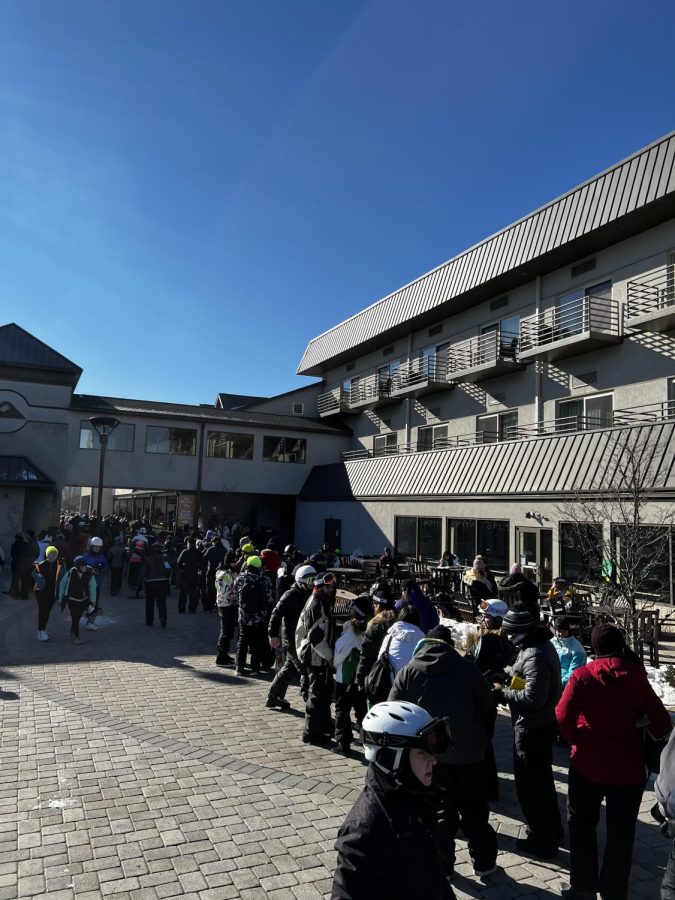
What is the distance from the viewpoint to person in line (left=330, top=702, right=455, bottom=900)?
2.13 m

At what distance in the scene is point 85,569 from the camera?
11375mm

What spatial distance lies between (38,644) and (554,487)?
44.7 ft

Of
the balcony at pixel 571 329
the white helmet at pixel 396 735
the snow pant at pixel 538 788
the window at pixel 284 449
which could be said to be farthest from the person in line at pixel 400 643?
the window at pixel 284 449

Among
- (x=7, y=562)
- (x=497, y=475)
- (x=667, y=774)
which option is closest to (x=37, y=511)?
(x=7, y=562)

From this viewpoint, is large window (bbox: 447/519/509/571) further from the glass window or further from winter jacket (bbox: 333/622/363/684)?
winter jacket (bbox: 333/622/363/684)

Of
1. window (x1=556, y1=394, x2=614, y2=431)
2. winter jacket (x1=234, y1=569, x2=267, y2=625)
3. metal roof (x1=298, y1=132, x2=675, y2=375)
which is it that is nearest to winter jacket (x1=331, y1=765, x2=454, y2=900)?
winter jacket (x1=234, y1=569, x2=267, y2=625)

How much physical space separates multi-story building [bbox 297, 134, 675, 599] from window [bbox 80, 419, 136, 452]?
1025cm

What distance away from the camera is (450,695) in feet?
14.3

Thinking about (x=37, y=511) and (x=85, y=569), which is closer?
(x=85, y=569)

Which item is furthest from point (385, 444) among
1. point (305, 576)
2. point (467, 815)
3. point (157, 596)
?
point (467, 815)

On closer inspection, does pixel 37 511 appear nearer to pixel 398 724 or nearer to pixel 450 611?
pixel 450 611

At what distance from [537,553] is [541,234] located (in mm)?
11151

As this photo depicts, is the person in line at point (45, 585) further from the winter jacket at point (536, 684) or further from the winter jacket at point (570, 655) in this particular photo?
the winter jacket at point (536, 684)

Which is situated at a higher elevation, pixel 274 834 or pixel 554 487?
pixel 554 487
